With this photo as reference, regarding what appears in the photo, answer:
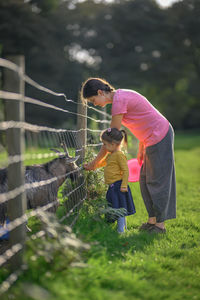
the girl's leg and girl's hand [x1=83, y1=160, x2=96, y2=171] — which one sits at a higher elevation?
girl's hand [x1=83, y1=160, x2=96, y2=171]

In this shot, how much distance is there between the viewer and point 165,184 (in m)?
4.10

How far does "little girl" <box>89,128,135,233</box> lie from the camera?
405 cm

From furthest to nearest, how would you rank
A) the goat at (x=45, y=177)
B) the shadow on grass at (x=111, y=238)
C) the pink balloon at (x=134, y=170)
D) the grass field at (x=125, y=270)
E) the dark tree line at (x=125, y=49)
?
the dark tree line at (x=125, y=49), the pink balloon at (x=134, y=170), the goat at (x=45, y=177), the shadow on grass at (x=111, y=238), the grass field at (x=125, y=270)

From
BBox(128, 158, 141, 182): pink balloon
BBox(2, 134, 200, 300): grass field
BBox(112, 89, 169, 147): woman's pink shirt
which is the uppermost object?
BBox(112, 89, 169, 147): woman's pink shirt

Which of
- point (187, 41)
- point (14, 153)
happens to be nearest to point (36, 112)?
point (187, 41)

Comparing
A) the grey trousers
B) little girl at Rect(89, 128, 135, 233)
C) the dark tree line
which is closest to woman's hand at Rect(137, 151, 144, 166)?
the grey trousers

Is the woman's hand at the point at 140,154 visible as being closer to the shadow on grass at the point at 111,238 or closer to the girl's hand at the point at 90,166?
the girl's hand at the point at 90,166

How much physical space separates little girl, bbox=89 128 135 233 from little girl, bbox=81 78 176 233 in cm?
14

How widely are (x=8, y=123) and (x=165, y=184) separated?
2203 millimetres

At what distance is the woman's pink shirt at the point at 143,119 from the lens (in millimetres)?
3984

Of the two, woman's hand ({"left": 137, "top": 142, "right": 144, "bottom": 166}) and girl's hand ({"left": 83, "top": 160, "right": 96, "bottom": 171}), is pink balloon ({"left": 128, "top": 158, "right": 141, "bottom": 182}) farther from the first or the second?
girl's hand ({"left": 83, "top": 160, "right": 96, "bottom": 171})

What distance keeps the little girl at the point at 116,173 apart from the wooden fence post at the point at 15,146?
161 centimetres

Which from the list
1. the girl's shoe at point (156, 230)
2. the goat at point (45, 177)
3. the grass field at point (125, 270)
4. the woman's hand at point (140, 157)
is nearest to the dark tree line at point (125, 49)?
the woman's hand at point (140, 157)

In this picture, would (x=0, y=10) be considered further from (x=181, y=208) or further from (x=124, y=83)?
(x=181, y=208)
